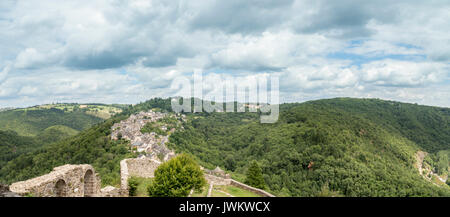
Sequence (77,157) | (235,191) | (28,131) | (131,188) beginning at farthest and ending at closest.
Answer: (28,131) → (77,157) → (235,191) → (131,188)

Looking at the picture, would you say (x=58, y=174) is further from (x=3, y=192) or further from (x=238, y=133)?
(x=238, y=133)

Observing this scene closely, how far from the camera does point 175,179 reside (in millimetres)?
14219

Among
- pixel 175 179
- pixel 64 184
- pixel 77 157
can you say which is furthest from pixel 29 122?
pixel 64 184

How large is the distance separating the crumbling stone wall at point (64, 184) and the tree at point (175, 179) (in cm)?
301

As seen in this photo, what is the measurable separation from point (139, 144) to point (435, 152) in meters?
155

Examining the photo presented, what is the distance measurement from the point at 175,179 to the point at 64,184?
17.9ft

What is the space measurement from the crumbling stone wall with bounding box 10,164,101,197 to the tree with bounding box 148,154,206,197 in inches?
118

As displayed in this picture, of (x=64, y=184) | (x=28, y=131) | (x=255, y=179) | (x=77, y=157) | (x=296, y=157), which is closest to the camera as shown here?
(x=64, y=184)

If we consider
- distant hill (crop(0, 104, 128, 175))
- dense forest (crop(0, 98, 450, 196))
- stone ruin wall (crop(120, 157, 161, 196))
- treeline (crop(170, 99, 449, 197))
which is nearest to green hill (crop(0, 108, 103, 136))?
distant hill (crop(0, 104, 128, 175))

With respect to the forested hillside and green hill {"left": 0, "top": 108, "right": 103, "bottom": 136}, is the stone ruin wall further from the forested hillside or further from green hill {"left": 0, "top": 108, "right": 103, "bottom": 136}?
green hill {"left": 0, "top": 108, "right": 103, "bottom": 136}

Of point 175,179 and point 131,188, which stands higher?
point 175,179

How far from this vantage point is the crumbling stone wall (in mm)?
8781

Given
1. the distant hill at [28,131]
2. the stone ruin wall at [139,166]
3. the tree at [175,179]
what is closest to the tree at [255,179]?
the stone ruin wall at [139,166]

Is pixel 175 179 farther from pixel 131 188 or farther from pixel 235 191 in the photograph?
pixel 235 191
